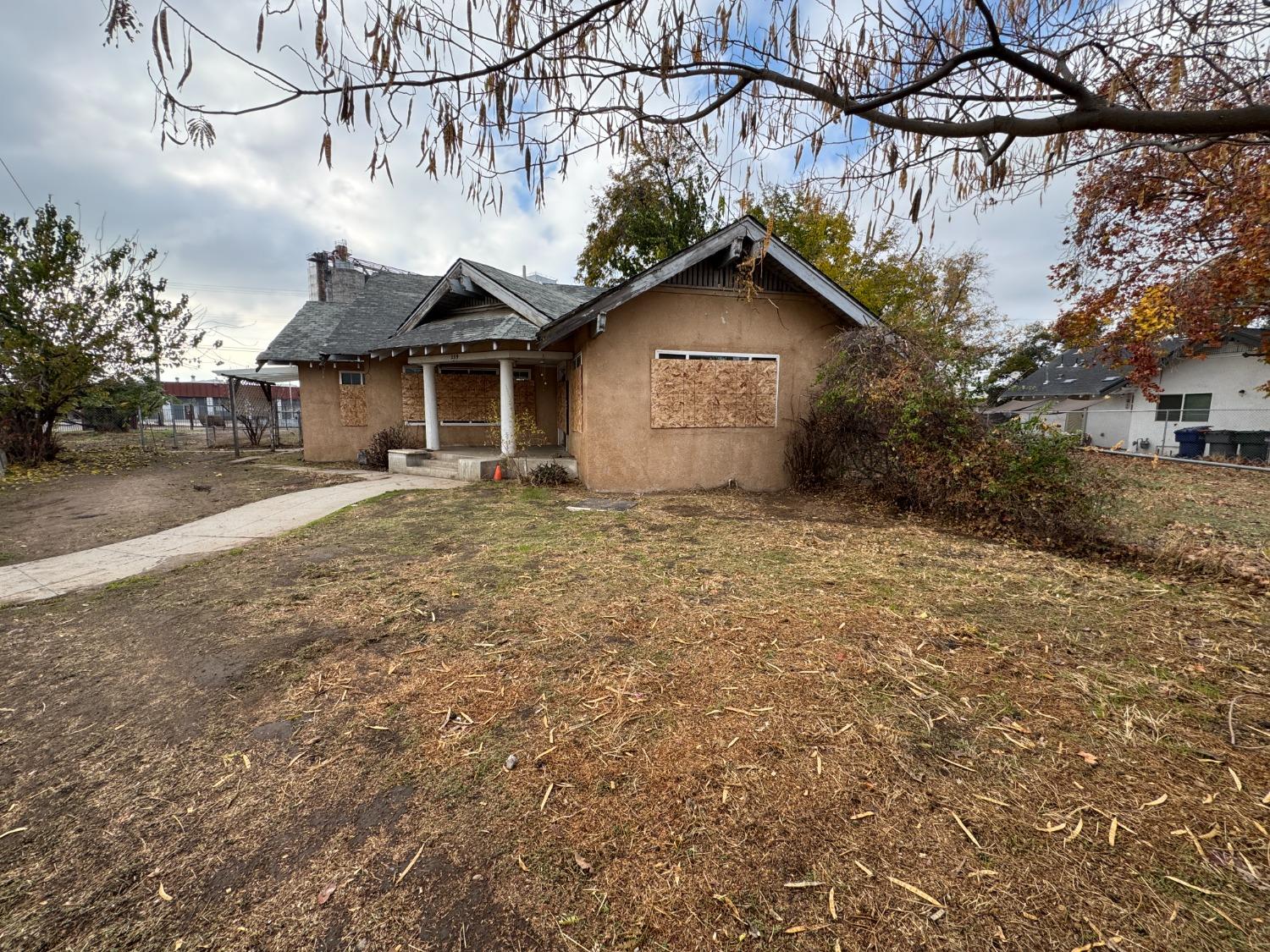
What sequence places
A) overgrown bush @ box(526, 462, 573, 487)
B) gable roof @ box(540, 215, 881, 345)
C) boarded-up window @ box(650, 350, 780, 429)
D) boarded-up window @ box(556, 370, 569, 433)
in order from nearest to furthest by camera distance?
gable roof @ box(540, 215, 881, 345)
boarded-up window @ box(650, 350, 780, 429)
overgrown bush @ box(526, 462, 573, 487)
boarded-up window @ box(556, 370, 569, 433)

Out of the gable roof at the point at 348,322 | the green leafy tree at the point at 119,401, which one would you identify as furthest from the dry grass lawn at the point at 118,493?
the gable roof at the point at 348,322

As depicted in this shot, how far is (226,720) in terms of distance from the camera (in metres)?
2.66

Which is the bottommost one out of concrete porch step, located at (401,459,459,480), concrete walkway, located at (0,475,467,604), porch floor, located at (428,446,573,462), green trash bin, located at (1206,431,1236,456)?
concrete walkway, located at (0,475,467,604)

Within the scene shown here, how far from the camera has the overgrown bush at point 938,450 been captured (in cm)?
571

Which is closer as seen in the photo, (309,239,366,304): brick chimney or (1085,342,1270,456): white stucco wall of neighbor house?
(1085,342,1270,456): white stucco wall of neighbor house

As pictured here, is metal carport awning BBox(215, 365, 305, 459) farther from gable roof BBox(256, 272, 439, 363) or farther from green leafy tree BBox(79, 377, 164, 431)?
green leafy tree BBox(79, 377, 164, 431)

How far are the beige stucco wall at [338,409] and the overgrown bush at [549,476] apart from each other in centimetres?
449

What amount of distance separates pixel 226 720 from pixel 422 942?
1.88 metres

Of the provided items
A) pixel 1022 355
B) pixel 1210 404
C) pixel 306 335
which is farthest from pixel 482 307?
pixel 1022 355

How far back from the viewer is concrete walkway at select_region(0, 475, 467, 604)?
186 inches

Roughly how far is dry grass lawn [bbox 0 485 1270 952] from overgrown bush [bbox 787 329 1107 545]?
5.15 ft

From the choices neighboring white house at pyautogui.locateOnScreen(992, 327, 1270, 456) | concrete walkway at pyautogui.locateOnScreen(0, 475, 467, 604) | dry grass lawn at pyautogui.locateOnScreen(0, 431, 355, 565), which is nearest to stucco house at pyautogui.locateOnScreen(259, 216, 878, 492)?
concrete walkway at pyautogui.locateOnScreen(0, 475, 467, 604)

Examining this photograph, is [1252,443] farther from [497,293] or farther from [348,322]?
[348,322]

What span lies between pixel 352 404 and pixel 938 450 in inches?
583
